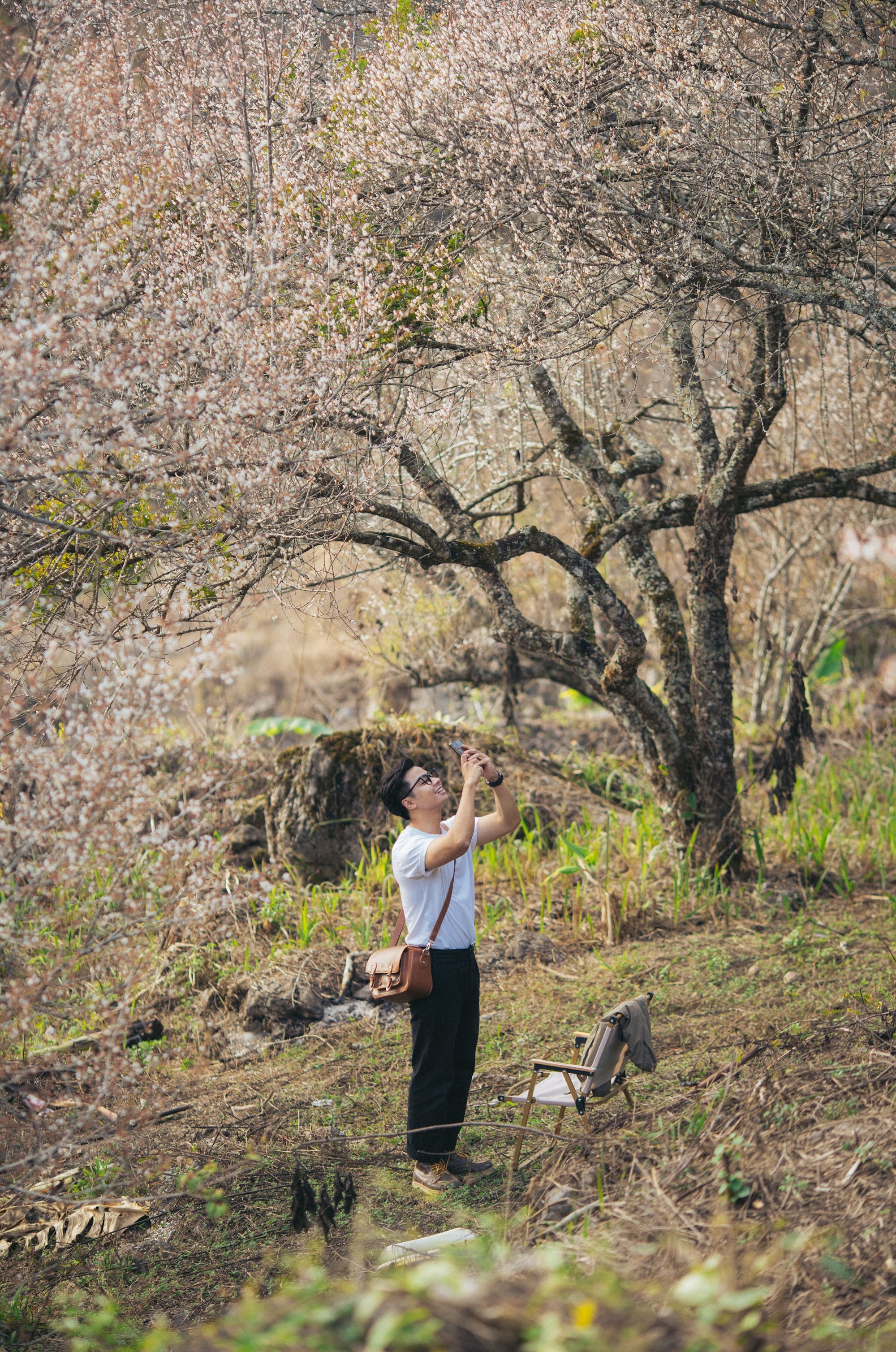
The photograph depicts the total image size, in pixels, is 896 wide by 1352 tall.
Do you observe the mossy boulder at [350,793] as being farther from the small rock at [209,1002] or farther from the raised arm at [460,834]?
the raised arm at [460,834]

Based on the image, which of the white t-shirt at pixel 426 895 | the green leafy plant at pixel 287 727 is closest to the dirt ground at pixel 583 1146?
the white t-shirt at pixel 426 895

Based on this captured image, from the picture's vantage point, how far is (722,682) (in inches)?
285

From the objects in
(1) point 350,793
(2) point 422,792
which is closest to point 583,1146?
(2) point 422,792

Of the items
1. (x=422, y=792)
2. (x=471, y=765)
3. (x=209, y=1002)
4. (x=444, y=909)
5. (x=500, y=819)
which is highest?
(x=471, y=765)

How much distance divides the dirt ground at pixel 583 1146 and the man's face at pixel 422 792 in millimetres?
1419

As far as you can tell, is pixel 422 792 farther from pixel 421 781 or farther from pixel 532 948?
pixel 532 948

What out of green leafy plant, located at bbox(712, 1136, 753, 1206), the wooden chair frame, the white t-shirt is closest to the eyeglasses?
the white t-shirt

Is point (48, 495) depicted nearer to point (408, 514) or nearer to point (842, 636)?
point (408, 514)

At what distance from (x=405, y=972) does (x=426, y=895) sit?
315mm

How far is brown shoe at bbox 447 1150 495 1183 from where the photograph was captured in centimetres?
415

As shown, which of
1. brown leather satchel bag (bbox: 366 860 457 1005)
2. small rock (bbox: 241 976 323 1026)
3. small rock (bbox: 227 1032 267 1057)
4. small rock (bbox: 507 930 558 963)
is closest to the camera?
brown leather satchel bag (bbox: 366 860 457 1005)

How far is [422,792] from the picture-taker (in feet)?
13.4

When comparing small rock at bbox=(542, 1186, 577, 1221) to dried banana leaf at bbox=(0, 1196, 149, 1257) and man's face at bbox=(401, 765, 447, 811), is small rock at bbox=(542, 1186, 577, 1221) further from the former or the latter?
dried banana leaf at bbox=(0, 1196, 149, 1257)

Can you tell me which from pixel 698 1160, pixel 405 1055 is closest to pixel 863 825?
pixel 405 1055
